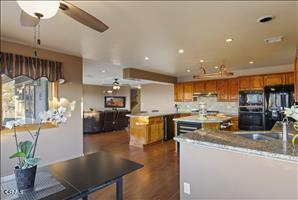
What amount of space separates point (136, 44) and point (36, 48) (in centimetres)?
191

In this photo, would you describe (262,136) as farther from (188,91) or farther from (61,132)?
(188,91)

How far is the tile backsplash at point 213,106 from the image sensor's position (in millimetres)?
6297

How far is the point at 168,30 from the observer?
260 centimetres

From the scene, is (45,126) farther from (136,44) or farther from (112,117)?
(112,117)

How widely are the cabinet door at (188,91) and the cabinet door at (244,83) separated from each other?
1797 mm

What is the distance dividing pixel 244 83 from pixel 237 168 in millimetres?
4737

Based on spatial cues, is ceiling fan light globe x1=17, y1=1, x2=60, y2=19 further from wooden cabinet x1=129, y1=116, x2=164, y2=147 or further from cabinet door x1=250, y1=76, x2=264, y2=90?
cabinet door x1=250, y1=76, x2=264, y2=90

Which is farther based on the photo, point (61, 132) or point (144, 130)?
point (144, 130)

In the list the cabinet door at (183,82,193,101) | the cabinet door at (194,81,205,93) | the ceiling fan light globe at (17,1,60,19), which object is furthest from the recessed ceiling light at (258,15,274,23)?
the cabinet door at (183,82,193,101)

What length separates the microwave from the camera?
5278 mm

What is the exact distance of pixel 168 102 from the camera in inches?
312

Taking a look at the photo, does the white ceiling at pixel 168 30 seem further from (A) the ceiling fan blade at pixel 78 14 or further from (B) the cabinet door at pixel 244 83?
(B) the cabinet door at pixel 244 83

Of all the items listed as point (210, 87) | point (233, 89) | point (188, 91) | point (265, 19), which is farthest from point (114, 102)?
point (265, 19)

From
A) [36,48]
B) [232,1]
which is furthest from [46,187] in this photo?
[36,48]
